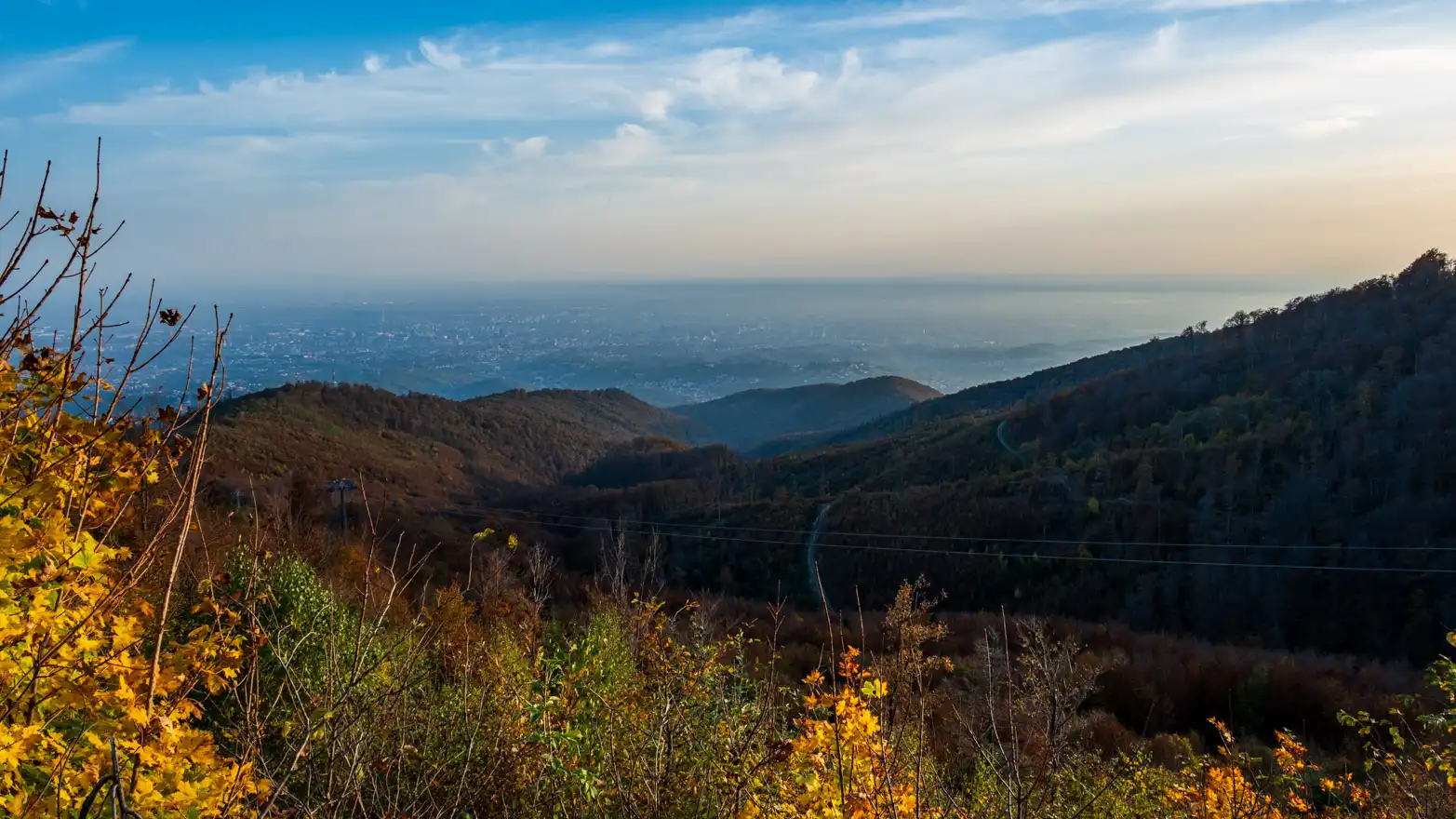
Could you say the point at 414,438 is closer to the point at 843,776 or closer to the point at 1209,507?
the point at 1209,507

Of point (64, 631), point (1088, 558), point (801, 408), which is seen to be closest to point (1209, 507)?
point (1088, 558)

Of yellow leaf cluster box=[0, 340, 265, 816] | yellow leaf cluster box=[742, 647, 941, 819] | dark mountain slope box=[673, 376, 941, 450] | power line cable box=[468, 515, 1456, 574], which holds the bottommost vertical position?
dark mountain slope box=[673, 376, 941, 450]

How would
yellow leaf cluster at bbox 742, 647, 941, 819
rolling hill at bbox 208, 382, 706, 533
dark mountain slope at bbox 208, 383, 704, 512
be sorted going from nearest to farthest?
yellow leaf cluster at bbox 742, 647, 941, 819 → rolling hill at bbox 208, 382, 706, 533 → dark mountain slope at bbox 208, 383, 704, 512

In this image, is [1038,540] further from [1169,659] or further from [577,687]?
[577,687]

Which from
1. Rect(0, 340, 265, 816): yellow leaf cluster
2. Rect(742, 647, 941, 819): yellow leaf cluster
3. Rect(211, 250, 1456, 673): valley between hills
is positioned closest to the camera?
Rect(0, 340, 265, 816): yellow leaf cluster

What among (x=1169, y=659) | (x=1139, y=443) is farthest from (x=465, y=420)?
(x=1169, y=659)

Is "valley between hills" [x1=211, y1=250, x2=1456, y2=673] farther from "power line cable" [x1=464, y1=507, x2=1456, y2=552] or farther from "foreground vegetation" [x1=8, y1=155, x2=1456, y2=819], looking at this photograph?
"foreground vegetation" [x1=8, y1=155, x2=1456, y2=819]

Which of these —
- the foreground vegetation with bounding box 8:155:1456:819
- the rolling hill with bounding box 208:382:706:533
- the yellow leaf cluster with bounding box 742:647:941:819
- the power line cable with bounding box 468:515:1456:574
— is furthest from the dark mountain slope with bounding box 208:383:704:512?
the yellow leaf cluster with bounding box 742:647:941:819
